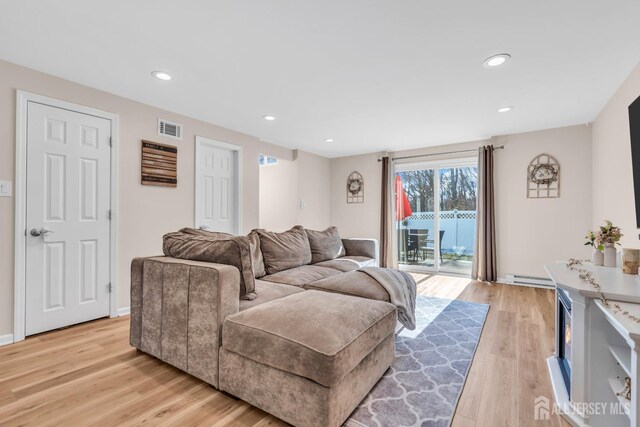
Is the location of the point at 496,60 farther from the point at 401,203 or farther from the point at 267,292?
the point at 401,203

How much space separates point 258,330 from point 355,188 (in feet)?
15.7

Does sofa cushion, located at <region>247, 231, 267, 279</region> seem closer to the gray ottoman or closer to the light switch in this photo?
the gray ottoman

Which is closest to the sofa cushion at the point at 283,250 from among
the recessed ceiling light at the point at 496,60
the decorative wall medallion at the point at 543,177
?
the recessed ceiling light at the point at 496,60

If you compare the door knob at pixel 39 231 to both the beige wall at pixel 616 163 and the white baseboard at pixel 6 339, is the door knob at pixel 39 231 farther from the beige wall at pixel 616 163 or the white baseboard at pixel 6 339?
the beige wall at pixel 616 163

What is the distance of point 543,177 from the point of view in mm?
4270

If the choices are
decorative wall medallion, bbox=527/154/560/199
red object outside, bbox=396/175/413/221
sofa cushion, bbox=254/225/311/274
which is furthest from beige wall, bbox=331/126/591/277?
sofa cushion, bbox=254/225/311/274

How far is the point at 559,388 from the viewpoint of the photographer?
69.4 inches

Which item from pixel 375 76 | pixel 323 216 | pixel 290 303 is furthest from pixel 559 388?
pixel 323 216

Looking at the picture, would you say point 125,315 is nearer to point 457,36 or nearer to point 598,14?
point 457,36

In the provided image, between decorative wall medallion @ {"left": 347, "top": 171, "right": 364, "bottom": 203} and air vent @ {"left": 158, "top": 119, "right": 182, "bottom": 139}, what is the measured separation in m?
3.45

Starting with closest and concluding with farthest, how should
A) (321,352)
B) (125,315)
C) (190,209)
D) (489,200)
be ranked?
1. (321,352)
2. (125,315)
3. (190,209)
4. (489,200)

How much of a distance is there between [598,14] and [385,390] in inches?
103

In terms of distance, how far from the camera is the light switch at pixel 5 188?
94.2 inches

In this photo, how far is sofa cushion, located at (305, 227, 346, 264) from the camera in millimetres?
3696
